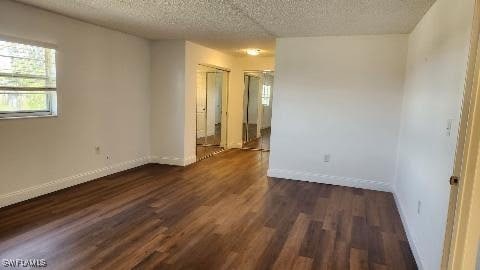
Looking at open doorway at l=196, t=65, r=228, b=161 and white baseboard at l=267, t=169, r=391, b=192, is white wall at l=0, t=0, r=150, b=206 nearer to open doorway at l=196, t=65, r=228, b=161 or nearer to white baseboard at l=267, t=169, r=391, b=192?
open doorway at l=196, t=65, r=228, b=161

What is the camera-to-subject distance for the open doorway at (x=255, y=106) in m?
7.96

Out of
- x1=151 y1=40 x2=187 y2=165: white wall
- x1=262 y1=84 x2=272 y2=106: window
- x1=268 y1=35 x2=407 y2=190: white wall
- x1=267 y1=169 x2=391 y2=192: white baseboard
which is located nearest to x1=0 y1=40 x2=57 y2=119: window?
x1=151 y1=40 x2=187 y2=165: white wall

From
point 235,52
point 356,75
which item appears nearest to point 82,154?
point 235,52

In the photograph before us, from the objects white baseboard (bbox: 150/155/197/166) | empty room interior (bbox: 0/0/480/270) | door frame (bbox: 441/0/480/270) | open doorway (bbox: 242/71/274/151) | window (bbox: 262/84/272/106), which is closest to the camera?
door frame (bbox: 441/0/480/270)

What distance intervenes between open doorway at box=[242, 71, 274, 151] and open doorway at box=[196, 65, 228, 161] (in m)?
0.61

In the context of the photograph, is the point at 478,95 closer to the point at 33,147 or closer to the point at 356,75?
the point at 356,75

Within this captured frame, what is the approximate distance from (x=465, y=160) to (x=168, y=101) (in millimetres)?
4889

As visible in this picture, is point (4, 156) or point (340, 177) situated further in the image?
point (340, 177)

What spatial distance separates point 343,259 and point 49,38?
166 inches

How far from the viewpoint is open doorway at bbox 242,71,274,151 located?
26.1 feet

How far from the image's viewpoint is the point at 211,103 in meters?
7.98

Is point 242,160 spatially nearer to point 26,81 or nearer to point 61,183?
point 61,183

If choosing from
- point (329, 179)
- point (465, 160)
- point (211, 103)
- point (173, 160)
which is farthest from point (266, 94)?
point (465, 160)

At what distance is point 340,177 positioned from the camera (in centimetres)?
492
